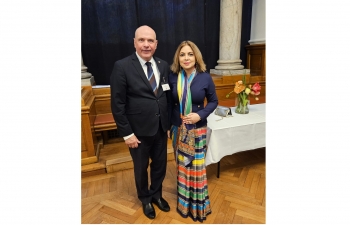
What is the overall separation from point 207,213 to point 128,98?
1.18m

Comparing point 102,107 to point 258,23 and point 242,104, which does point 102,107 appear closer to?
point 242,104

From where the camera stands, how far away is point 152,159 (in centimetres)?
181

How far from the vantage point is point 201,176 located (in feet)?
5.42

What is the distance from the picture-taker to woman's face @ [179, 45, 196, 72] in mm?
1477

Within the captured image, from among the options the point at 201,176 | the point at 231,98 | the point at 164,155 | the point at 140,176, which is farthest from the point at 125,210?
the point at 231,98

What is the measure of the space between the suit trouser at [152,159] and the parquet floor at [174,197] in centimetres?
19

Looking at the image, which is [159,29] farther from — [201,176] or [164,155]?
[201,176]

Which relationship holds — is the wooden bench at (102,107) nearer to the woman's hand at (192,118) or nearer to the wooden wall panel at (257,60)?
the woman's hand at (192,118)

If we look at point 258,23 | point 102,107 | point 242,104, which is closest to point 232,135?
point 242,104

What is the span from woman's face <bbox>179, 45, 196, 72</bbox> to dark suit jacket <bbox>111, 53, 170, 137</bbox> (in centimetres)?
17

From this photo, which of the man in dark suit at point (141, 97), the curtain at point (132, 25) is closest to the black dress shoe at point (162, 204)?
the man in dark suit at point (141, 97)

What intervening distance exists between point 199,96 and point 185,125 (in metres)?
0.24

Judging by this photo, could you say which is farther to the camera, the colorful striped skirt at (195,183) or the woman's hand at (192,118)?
the colorful striped skirt at (195,183)

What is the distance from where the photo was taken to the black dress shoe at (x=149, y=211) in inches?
71.0
